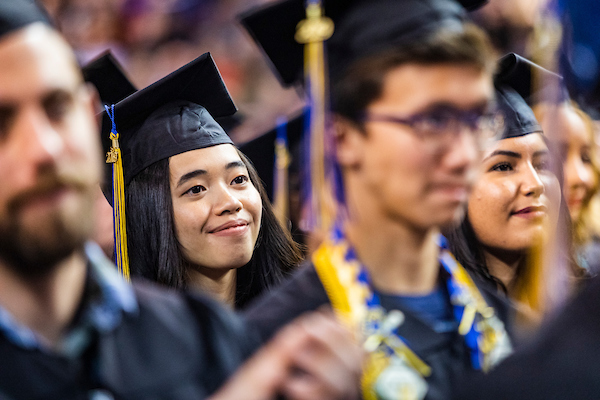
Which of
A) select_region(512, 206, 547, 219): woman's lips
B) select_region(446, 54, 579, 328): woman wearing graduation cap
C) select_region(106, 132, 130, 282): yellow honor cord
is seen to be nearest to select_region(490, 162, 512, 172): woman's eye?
A: select_region(446, 54, 579, 328): woman wearing graduation cap

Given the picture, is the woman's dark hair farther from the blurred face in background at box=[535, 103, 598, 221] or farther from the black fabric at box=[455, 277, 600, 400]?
the black fabric at box=[455, 277, 600, 400]

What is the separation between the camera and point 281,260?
8.84ft

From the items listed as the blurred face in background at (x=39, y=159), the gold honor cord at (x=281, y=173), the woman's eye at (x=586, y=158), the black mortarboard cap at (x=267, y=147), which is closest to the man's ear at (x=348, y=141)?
the blurred face in background at (x=39, y=159)

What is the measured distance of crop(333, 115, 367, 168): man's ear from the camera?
1261 mm

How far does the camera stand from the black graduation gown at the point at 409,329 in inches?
49.6

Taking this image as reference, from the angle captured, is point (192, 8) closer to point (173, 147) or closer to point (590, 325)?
point (173, 147)

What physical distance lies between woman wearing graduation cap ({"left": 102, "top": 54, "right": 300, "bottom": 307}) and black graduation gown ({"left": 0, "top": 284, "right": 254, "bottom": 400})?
105 cm

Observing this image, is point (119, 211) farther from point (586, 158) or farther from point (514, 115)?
point (586, 158)

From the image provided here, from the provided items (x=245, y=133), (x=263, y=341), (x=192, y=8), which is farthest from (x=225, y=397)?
(x=192, y=8)

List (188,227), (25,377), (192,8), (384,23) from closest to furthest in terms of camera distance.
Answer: (25,377) → (384,23) → (188,227) → (192,8)

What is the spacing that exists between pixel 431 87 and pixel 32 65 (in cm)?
70

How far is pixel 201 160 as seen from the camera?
7.70 feet

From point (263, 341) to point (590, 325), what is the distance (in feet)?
1.98

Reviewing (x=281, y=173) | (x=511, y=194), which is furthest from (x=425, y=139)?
(x=281, y=173)
